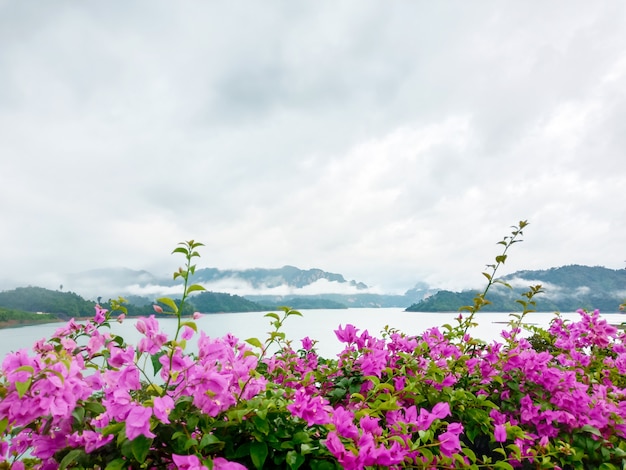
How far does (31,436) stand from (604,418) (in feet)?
9.74

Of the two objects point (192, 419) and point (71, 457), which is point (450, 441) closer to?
point (192, 419)

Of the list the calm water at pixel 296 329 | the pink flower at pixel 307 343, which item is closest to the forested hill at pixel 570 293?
the calm water at pixel 296 329

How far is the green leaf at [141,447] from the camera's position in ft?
3.51

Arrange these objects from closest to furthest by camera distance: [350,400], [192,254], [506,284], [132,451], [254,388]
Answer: [132,451] → [254,388] → [192,254] → [350,400] → [506,284]

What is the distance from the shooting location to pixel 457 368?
2.58 meters

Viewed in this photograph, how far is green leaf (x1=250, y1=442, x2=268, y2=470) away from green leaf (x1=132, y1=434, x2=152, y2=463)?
0.33 metres

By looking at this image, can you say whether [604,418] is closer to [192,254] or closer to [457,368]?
[457,368]

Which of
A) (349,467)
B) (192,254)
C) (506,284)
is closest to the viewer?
(349,467)

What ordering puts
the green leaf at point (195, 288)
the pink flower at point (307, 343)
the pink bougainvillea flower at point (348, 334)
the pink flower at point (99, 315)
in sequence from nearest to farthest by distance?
the green leaf at point (195, 288)
the pink bougainvillea flower at point (348, 334)
the pink flower at point (99, 315)
the pink flower at point (307, 343)

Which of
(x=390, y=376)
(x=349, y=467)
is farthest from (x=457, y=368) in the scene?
(x=349, y=467)

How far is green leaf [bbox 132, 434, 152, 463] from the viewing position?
1.07m

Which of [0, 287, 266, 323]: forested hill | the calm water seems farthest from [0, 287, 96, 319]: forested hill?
the calm water

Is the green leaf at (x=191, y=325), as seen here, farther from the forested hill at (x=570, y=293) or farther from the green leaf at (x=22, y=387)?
the forested hill at (x=570, y=293)

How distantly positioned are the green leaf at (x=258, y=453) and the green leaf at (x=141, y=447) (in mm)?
328
